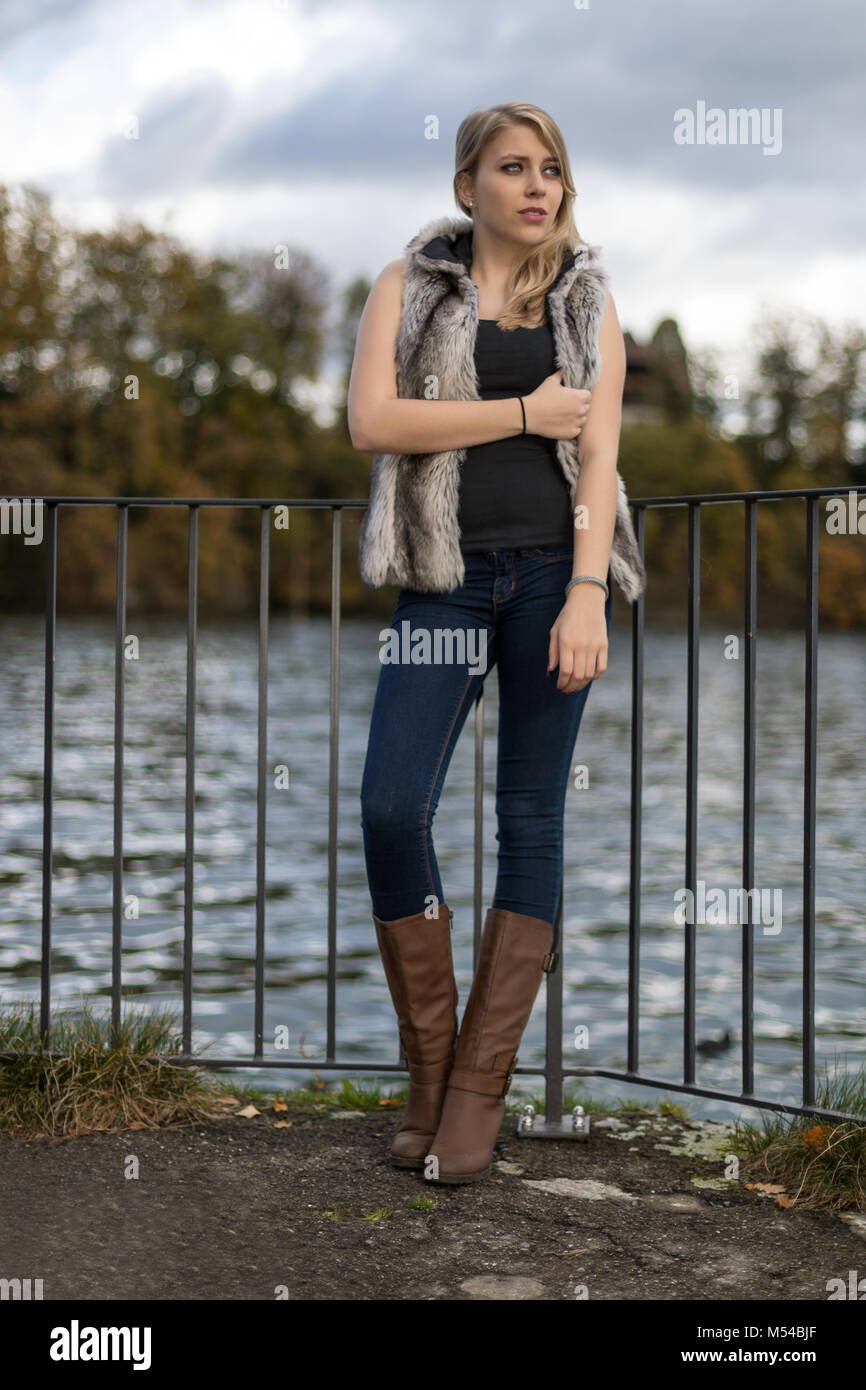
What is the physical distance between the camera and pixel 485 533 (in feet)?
9.50

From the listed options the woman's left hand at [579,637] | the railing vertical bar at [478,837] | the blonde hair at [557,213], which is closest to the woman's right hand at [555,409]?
the blonde hair at [557,213]

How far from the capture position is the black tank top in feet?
9.50

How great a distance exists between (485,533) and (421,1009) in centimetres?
92

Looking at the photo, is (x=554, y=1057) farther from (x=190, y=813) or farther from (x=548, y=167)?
(x=548, y=167)

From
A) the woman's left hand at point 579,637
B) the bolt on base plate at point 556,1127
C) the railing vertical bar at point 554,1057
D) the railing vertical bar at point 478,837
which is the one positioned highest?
the woman's left hand at point 579,637

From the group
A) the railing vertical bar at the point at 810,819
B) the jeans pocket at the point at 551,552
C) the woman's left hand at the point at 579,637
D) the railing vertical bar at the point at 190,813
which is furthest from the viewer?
the railing vertical bar at the point at 190,813

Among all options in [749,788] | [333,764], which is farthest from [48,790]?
[749,788]

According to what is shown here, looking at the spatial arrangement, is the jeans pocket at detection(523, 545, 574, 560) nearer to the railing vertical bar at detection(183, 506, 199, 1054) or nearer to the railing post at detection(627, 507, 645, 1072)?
the railing post at detection(627, 507, 645, 1072)

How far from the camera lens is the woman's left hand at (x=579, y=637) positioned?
2.81 metres

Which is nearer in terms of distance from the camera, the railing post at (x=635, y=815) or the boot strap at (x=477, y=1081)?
the boot strap at (x=477, y=1081)

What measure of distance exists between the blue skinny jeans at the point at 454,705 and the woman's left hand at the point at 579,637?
0.06 m

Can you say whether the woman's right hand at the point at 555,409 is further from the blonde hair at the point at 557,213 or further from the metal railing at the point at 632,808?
the metal railing at the point at 632,808

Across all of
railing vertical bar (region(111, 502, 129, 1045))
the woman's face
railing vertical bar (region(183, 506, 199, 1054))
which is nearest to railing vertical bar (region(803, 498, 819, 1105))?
the woman's face
